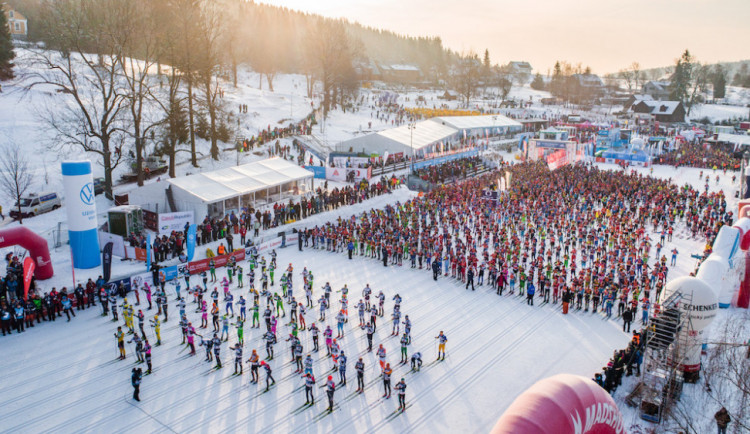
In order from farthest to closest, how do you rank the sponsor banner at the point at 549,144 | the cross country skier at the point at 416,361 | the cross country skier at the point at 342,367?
the sponsor banner at the point at 549,144
the cross country skier at the point at 416,361
the cross country skier at the point at 342,367

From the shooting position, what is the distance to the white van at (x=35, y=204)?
22655 millimetres

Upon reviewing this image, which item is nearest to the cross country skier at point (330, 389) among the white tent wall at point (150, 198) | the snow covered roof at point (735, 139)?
the white tent wall at point (150, 198)

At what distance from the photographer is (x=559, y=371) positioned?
12242 mm

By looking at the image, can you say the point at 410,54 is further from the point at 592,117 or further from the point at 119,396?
the point at 119,396

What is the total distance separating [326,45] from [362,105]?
53.1 feet

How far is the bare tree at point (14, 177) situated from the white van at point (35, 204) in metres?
0.38

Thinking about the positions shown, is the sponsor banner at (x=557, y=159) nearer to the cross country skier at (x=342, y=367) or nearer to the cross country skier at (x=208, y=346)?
the cross country skier at (x=342, y=367)

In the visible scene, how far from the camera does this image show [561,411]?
19.1 feet

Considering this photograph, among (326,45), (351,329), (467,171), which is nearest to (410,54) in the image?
(326,45)

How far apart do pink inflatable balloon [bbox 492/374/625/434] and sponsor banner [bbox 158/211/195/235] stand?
58.7 feet

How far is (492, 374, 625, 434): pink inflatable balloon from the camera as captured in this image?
5559mm

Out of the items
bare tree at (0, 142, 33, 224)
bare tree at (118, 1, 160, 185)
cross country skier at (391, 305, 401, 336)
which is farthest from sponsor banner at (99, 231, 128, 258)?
cross country skier at (391, 305, 401, 336)

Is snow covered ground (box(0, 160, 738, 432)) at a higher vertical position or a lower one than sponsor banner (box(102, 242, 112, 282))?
Result: lower

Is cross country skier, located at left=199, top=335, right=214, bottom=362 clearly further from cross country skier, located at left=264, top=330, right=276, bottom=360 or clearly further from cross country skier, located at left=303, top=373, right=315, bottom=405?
cross country skier, located at left=303, top=373, right=315, bottom=405
